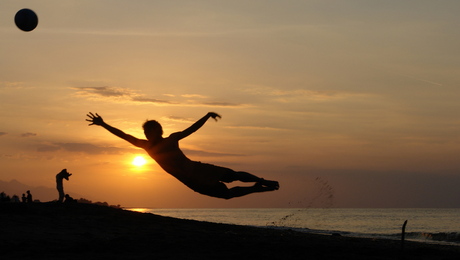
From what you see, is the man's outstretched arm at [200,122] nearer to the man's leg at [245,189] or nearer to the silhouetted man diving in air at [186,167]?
the silhouetted man diving in air at [186,167]

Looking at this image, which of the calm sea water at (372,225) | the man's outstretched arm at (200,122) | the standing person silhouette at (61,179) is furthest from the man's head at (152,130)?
the calm sea water at (372,225)

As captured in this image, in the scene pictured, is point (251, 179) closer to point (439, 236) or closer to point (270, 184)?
point (270, 184)

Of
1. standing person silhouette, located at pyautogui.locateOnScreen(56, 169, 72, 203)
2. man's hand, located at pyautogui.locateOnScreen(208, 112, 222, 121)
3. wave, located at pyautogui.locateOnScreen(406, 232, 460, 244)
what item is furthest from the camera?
wave, located at pyautogui.locateOnScreen(406, 232, 460, 244)

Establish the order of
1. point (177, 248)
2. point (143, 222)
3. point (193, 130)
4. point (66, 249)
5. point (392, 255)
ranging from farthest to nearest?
1. point (143, 222)
2. point (392, 255)
3. point (177, 248)
4. point (66, 249)
5. point (193, 130)

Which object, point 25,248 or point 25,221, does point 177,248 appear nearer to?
point 25,248

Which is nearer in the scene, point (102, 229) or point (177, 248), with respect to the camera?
point (177, 248)

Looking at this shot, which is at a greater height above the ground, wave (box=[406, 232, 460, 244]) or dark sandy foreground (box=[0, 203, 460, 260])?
dark sandy foreground (box=[0, 203, 460, 260])

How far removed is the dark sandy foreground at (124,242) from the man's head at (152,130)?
2603 mm

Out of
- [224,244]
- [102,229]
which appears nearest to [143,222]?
[102,229]

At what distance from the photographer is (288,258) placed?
1314cm

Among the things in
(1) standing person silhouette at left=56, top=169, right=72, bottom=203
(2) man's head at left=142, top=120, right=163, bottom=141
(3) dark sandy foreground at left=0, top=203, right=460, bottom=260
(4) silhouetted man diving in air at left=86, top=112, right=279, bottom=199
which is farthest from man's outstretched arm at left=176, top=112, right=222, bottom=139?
(1) standing person silhouette at left=56, top=169, right=72, bottom=203

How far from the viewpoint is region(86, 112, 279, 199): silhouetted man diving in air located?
41.3 ft

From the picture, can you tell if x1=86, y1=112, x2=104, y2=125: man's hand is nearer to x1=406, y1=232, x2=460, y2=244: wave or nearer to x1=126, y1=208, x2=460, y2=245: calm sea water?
x1=126, y1=208, x2=460, y2=245: calm sea water

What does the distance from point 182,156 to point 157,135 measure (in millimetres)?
742
